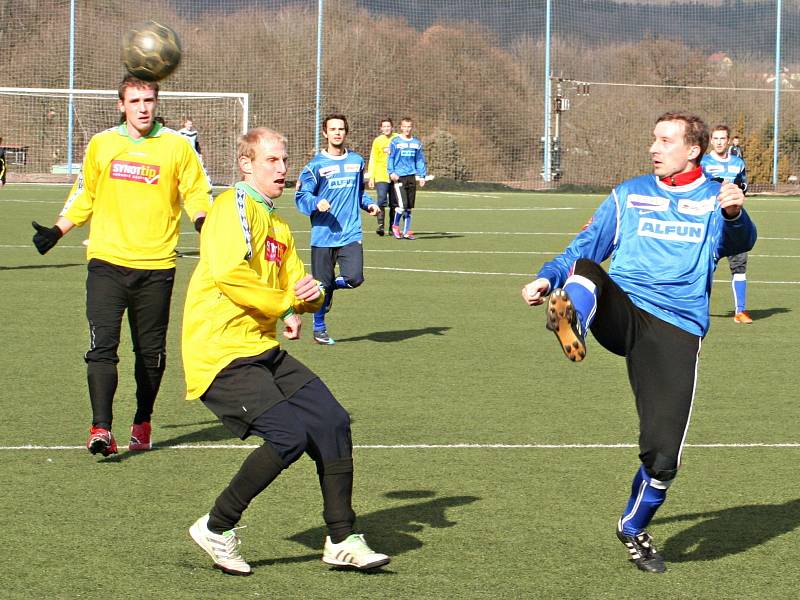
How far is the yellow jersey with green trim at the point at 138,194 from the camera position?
730cm

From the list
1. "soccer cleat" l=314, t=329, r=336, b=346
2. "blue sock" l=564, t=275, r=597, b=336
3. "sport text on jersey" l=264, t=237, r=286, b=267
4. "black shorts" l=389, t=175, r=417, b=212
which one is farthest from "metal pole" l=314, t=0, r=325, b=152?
"blue sock" l=564, t=275, r=597, b=336

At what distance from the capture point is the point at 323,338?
39.0ft

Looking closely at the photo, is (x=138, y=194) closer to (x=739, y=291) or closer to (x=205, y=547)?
(x=205, y=547)

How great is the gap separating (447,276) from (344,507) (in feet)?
41.1

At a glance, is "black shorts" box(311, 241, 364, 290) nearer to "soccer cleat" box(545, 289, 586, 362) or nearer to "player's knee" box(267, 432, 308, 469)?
"player's knee" box(267, 432, 308, 469)

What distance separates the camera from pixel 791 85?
48875mm

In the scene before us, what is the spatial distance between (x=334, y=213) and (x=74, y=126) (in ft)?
103

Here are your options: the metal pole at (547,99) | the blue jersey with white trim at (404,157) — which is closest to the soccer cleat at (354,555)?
the blue jersey with white trim at (404,157)

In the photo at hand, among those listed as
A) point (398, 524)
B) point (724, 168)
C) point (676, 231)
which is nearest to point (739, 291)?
point (724, 168)

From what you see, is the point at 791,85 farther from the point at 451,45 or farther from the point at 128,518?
the point at 128,518

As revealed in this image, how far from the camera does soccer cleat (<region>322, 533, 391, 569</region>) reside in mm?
5203

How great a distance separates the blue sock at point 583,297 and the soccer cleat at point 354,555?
127cm

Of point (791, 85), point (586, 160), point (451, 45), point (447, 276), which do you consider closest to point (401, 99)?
point (451, 45)

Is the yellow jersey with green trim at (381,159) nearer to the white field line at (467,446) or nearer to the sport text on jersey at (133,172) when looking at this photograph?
the white field line at (467,446)
